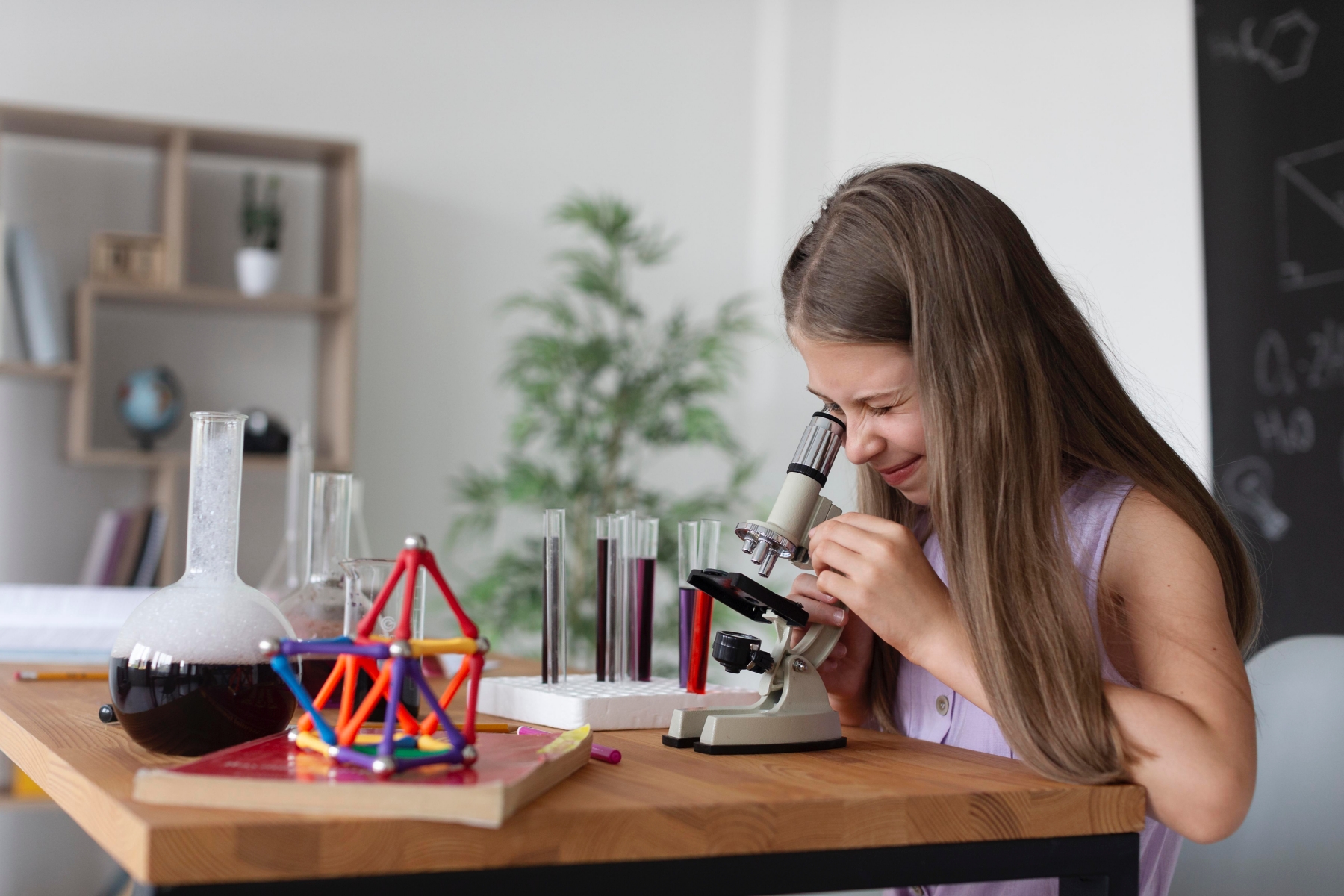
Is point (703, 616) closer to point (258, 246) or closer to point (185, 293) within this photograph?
point (185, 293)

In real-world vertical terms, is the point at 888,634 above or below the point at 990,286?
below

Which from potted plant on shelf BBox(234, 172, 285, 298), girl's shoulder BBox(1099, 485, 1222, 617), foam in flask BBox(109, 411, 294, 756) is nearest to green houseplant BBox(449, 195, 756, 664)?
potted plant on shelf BBox(234, 172, 285, 298)

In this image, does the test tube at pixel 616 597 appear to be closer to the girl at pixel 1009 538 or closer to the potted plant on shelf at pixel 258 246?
the girl at pixel 1009 538

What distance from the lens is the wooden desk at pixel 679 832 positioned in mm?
629

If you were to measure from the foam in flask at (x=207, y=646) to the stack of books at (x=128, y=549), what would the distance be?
2.35 metres

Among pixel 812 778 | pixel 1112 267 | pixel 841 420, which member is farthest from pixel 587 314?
pixel 812 778

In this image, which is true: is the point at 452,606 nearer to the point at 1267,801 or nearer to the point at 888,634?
the point at 888,634

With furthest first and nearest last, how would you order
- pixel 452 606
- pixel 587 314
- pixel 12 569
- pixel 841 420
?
pixel 587 314, pixel 12 569, pixel 841 420, pixel 452 606

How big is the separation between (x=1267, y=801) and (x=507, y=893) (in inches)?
40.9

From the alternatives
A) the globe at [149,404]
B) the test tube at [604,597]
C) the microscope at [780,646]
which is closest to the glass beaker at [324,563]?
the test tube at [604,597]

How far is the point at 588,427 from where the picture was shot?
345 cm

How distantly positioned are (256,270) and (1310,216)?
250 centimetres

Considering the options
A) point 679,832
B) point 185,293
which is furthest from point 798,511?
point 185,293

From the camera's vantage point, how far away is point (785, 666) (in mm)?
1024
